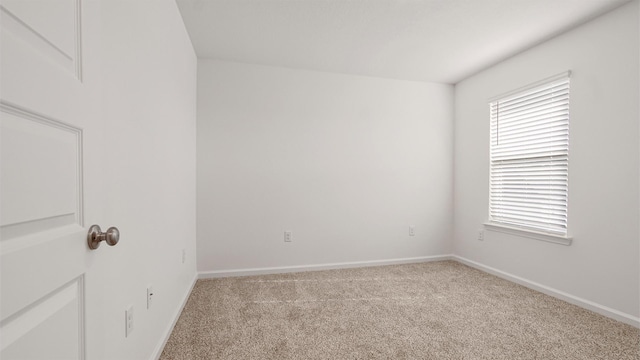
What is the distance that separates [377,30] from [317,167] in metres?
1.51

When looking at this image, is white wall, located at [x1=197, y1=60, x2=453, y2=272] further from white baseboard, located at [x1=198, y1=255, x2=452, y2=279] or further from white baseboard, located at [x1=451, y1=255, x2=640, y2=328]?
white baseboard, located at [x1=451, y1=255, x2=640, y2=328]

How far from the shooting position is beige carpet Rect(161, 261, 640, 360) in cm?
171

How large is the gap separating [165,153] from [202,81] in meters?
1.44

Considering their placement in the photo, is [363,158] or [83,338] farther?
[363,158]

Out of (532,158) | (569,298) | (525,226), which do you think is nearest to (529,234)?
(525,226)

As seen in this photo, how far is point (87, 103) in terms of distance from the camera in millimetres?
706

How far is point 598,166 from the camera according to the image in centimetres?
221

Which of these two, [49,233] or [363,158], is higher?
[363,158]

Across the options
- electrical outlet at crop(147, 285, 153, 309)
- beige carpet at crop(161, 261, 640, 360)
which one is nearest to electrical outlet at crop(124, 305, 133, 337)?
electrical outlet at crop(147, 285, 153, 309)

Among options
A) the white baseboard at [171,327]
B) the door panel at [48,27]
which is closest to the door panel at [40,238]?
the door panel at [48,27]

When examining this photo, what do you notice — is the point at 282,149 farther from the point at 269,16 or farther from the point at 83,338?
the point at 83,338

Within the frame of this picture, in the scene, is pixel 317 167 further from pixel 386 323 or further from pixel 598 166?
pixel 598 166

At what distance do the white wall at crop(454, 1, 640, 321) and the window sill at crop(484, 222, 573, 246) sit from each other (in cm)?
→ 5

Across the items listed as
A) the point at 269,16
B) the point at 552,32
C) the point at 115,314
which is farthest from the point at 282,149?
the point at 552,32
